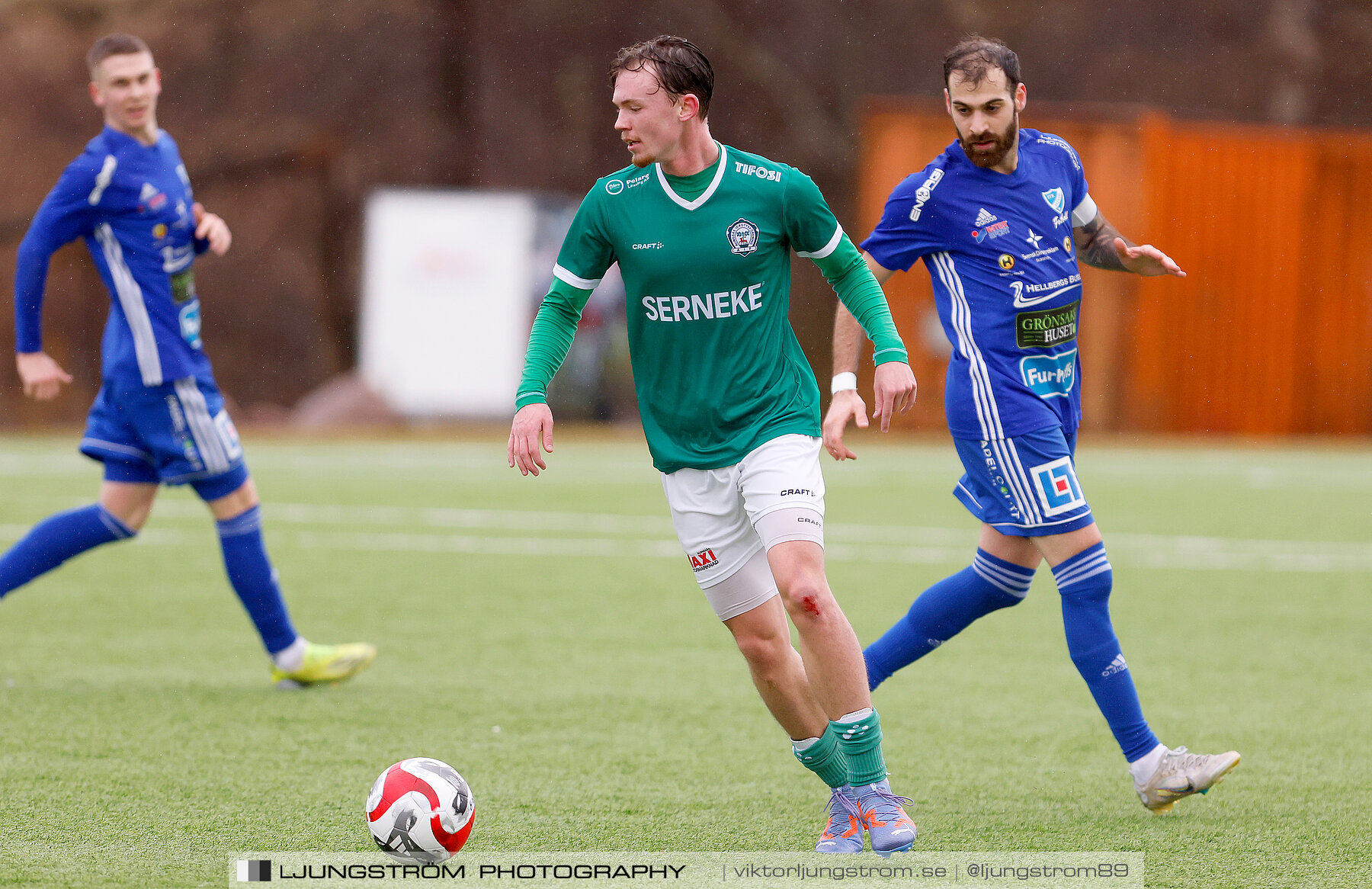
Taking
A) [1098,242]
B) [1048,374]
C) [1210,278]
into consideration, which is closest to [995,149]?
[1098,242]

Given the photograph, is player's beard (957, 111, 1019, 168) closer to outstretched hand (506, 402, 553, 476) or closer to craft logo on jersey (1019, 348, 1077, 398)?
craft logo on jersey (1019, 348, 1077, 398)

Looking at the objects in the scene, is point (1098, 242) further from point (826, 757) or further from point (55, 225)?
point (55, 225)

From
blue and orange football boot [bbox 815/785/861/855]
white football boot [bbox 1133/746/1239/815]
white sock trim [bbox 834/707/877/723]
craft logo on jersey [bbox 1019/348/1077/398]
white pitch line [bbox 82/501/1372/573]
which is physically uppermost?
craft logo on jersey [bbox 1019/348/1077/398]

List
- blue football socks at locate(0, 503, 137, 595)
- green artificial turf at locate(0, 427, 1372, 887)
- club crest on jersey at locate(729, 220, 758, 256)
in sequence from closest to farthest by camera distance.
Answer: club crest on jersey at locate(729, 220, 758, 256)
green artificial turf at locate(0, 427, 1372, 887)
blue football socks at locate(0, 503, 137, 595)

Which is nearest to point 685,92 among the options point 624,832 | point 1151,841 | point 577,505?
point 624,832

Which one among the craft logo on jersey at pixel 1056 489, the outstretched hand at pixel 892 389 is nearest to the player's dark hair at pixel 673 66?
the outstretched hand at pixel 892 389

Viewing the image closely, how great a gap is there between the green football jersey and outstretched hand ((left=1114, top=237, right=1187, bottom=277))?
46.3 inches

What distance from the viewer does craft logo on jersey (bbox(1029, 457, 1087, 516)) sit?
15.7 feet

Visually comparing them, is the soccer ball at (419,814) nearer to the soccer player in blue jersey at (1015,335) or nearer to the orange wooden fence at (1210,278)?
the soccer player in blue jersey at (1015,335)

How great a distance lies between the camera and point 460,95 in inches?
1105

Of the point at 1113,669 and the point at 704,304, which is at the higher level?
the point at 704,304

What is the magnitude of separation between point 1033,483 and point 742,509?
3.39 ft

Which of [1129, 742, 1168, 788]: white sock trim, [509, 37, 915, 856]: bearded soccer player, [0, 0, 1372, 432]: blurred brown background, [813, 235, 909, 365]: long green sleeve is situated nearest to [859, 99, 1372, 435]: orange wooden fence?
[0, 0, 1372, 432]: blurred brown background

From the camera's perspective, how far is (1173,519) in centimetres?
1254
